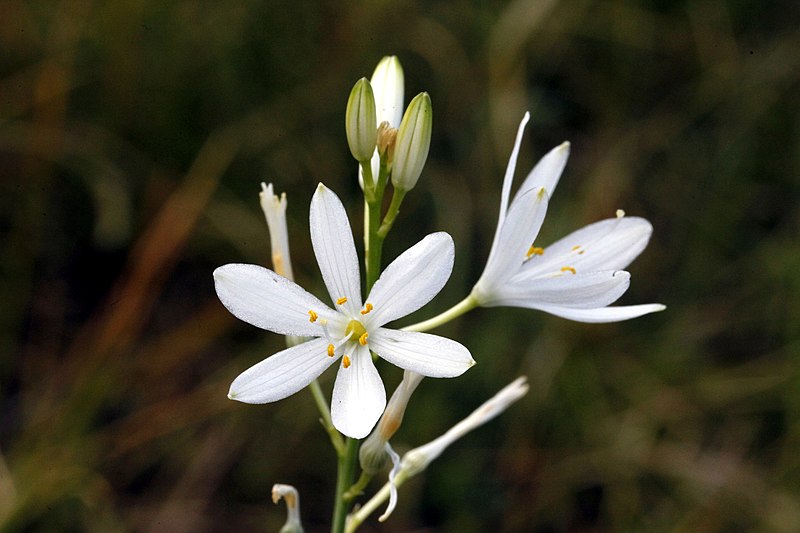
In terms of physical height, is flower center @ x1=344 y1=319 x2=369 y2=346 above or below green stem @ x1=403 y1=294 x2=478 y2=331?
above

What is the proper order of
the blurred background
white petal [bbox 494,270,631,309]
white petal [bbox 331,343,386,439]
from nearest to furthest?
white petal [bbox 331,343,386,439] < white petal [bbox 494,270,631,309] < the blurred background

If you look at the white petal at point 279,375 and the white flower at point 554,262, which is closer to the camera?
the white petal at point 279,375

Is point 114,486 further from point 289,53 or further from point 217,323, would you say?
point 289,53

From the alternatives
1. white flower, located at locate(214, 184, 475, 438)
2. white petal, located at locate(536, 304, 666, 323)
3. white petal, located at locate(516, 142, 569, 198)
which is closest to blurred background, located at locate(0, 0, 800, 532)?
Result: white petal, located at locate(516, 142, 569, 198)

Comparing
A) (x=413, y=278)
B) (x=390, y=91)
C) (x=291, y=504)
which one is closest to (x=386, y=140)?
(x=390, y=91)

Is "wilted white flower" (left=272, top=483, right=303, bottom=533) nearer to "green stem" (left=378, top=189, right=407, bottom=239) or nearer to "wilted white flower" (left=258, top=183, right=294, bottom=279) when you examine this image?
"wilted white flower" (left=258, top=183, right=294, bottom=279)

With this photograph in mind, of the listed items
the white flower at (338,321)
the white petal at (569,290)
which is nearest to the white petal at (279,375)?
the white flower at (338,321)

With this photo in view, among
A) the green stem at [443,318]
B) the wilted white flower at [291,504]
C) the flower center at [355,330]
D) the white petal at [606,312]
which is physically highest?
the flower center at [355,330]

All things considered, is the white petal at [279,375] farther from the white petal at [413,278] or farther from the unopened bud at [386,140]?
the unopened bud at [386,140]
